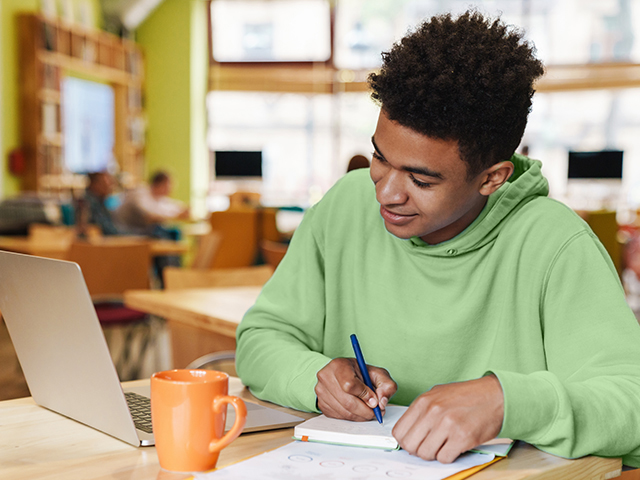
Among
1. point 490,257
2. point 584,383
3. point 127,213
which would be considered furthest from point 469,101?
point 127,213

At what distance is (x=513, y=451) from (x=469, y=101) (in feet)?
1.49

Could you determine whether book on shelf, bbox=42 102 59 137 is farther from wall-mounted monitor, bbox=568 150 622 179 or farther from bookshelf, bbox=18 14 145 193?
wall-mounted monitor, bbox=568 150 622 179

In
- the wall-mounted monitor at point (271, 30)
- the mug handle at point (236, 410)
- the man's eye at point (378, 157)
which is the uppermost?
the wall-mounted monitor at point (271, 30)

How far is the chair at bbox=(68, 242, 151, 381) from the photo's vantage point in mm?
3278

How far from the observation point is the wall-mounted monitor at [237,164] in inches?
321

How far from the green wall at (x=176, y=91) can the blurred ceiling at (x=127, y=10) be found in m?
0.27

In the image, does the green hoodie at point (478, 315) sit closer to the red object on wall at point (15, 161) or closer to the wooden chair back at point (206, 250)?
the wooden chair back at point (206, 250)

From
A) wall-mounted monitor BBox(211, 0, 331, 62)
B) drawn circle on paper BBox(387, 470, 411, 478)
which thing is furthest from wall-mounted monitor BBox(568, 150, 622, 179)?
drawn circle on paper BBox(387, 470, 411, 478)

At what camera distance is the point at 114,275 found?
3.37 m

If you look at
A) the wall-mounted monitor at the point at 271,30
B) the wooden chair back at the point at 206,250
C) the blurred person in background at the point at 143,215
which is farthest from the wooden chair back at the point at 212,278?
the wall-mounted monitor at the point at 271,30

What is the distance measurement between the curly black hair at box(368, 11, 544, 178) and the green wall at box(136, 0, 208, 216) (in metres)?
8.22

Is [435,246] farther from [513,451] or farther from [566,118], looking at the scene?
[566,118]

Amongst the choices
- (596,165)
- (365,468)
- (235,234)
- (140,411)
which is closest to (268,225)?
(235,234)

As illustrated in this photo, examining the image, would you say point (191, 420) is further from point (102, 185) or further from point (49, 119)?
point (49, 119)
